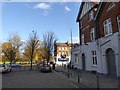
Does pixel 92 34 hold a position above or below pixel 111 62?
above

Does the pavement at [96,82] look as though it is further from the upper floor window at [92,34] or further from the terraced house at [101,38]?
the upper floor window at [92,34]

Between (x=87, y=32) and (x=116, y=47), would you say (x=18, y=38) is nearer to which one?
(x=87, y=32)

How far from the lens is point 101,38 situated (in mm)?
23266

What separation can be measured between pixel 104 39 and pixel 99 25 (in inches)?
121

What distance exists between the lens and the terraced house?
19.9m

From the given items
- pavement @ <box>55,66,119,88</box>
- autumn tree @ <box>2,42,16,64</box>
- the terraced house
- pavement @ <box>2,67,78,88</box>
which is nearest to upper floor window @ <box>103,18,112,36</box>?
the terraced house

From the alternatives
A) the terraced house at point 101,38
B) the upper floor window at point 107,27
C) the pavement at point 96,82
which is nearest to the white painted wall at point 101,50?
the terraced house at point 101,38

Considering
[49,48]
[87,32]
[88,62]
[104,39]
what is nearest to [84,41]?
[87,32]

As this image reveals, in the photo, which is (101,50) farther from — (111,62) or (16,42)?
(16,42)

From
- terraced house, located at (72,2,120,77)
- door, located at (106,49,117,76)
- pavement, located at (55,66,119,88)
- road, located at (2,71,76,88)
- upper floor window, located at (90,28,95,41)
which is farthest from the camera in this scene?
upper floor window, located at (90,28,95,41)

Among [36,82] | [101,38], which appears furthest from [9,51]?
[36,82]

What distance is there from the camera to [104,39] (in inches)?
875

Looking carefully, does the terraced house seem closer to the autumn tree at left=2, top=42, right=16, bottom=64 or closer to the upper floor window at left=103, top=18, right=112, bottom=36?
the upper floor window at left=103, top=18, right=112, bottom=36

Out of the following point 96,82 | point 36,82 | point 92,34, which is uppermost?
point 92,34
